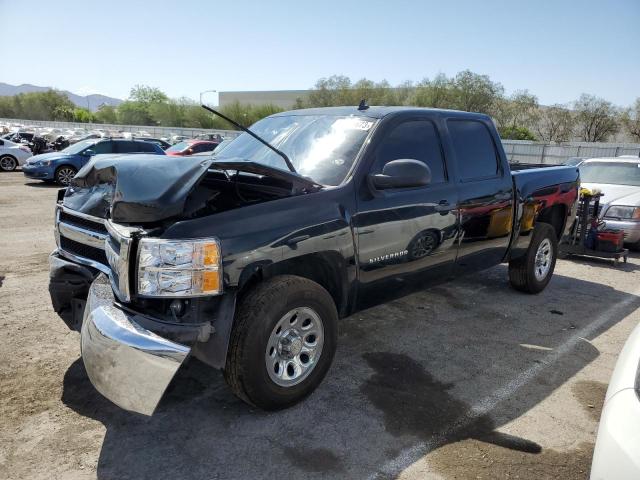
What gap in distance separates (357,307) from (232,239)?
4.28ft

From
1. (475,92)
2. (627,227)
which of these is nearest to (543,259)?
(627,227)

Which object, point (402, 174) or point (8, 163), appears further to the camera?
point (8, 163)

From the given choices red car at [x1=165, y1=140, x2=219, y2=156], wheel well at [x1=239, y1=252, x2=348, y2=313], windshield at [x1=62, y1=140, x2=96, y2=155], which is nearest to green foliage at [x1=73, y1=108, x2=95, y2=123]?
red car at [x1=165, y1=140, x2=219, y2=156]

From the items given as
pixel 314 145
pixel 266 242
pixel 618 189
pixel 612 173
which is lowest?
pixel 266 242

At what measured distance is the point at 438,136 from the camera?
4301 millimetres

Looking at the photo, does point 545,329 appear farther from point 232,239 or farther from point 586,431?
point 232,239

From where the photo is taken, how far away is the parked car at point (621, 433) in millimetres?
1810

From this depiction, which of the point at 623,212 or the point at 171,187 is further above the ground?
the point at 171,187

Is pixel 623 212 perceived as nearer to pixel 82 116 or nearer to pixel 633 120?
pixel 633 120

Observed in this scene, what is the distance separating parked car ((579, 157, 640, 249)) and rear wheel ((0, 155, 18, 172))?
67.7ft

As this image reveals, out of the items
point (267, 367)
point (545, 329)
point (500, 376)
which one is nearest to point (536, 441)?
point (500, 376)

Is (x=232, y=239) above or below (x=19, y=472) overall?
above

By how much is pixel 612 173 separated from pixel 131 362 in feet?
31.8

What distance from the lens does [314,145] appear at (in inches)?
152
